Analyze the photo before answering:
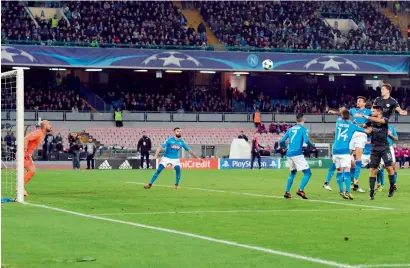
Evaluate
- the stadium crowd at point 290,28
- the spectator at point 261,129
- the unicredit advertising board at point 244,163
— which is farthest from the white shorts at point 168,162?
the stadium crowd at point 290,28

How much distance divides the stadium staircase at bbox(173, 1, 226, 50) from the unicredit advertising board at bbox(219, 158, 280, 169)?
12.6 metres

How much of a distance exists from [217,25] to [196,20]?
232cm

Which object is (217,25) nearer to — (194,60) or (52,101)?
(194,60)

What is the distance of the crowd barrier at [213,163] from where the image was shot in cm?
4759

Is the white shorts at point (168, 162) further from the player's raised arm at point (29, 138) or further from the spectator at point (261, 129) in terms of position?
the spectator at point (261, 129)

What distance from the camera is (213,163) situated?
1934 inches

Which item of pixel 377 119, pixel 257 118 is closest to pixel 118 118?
pixel 257 118

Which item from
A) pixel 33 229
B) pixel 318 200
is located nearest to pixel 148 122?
pixel 318 200

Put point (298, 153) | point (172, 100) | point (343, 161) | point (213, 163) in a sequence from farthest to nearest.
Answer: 1. point (172, 100)
2. point (213, 163)
3. point (343, 161)
4. point (298, 153)

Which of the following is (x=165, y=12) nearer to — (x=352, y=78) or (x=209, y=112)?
(x=209, y=112)

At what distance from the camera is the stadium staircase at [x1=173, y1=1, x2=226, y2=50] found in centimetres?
6244

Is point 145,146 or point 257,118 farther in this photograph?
point 257,118

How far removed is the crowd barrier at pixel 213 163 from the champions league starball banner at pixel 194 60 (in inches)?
409

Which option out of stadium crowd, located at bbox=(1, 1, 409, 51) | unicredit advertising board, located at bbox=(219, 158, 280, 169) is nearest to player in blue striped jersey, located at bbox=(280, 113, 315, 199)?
unicredit advertising board, located at bbox=(219, 158, 280, 169)
